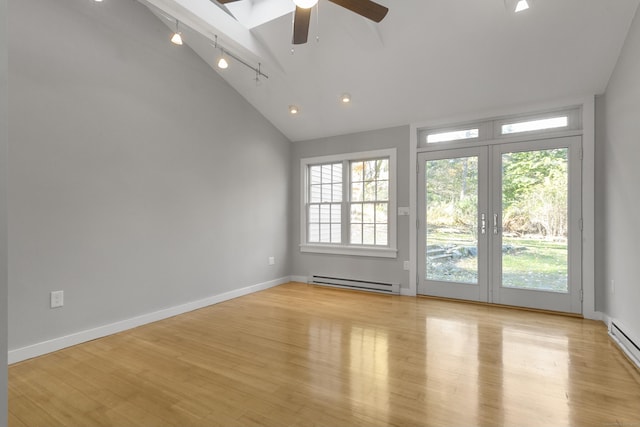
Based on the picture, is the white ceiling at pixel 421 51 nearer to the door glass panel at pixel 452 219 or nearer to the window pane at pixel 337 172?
the door glass panel at pixel 452 219

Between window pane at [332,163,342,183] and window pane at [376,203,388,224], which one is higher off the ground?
window pane at [332,163,342,183]

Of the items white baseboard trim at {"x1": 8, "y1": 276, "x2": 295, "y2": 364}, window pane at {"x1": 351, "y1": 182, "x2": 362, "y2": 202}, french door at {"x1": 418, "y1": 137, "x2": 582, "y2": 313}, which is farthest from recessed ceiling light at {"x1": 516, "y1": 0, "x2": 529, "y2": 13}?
white baseboard trim at {"x1": 8, "y1": 276, "x2": 295, "y2": 364}

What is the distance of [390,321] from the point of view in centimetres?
360

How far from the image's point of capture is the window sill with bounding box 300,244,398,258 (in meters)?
4.91

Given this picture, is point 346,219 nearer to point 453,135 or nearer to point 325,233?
point 325,233

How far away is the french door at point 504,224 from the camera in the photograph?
3.83 m

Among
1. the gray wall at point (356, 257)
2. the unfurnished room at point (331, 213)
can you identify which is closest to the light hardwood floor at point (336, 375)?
the unfurnished room at point (331, 213)

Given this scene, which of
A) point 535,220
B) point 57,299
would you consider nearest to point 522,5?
point 535,220

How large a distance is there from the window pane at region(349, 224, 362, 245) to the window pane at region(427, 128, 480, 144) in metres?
1.65

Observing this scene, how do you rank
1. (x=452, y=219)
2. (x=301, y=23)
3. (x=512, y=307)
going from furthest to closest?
(x=452, y=219)
(x=512, y=307)
(x=301, y=23)

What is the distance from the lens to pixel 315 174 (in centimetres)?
569

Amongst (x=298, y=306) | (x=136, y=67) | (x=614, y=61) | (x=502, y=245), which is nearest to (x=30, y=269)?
(x=136, y=67)

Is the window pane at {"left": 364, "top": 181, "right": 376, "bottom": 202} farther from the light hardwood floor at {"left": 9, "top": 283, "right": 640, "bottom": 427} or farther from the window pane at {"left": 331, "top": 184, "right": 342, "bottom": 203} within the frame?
the light hardwood floor at {"left": 9, "top": 283, "right": 640, "bottom": 427}

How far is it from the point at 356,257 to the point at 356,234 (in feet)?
1.20
